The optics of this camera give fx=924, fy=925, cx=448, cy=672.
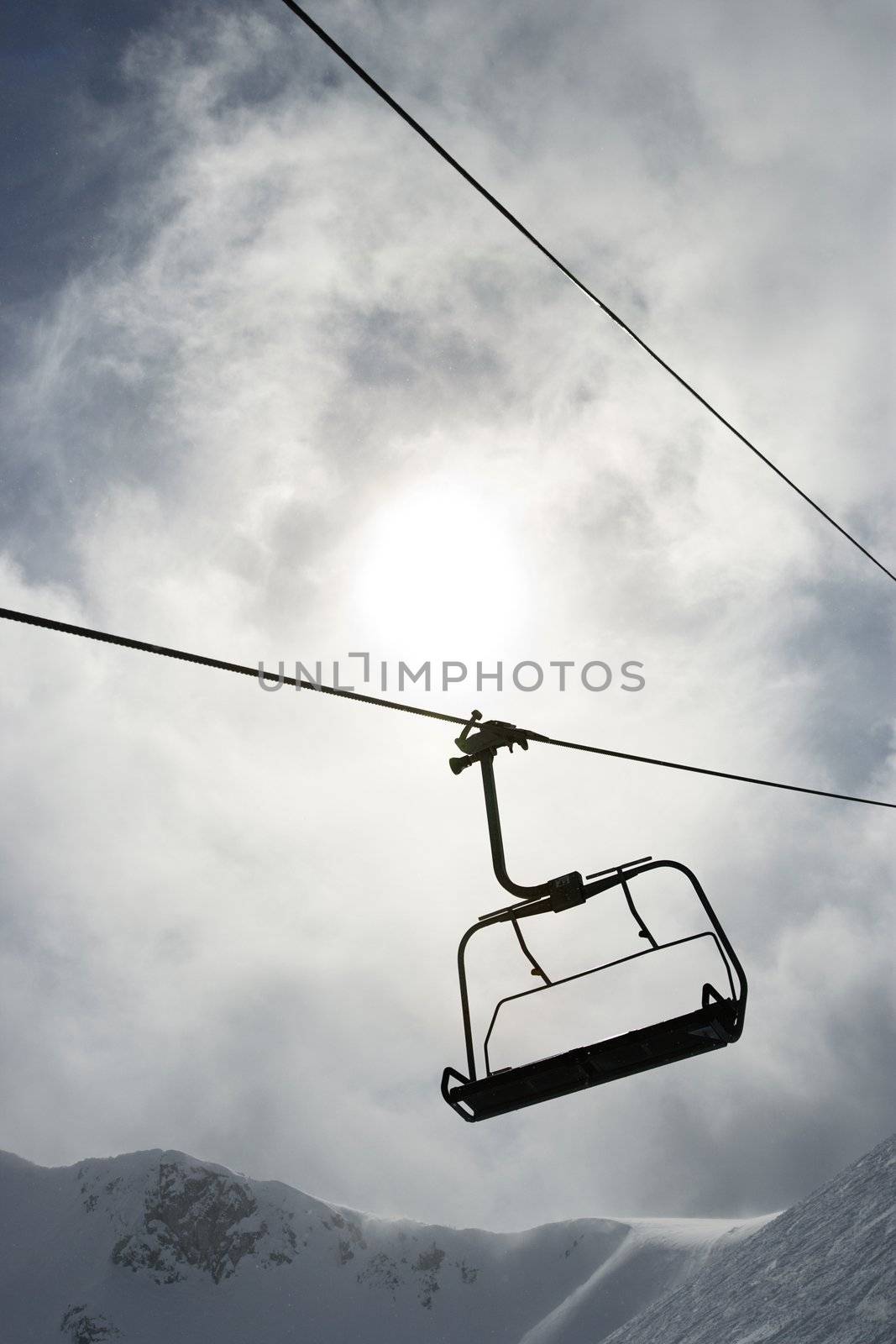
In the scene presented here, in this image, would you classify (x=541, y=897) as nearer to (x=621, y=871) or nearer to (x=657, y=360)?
(x=621, y=871)

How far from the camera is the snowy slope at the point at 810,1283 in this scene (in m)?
23.7

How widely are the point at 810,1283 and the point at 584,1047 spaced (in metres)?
30.0

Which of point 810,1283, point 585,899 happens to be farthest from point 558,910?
point 810,1283

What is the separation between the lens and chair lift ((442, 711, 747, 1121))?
511 cm

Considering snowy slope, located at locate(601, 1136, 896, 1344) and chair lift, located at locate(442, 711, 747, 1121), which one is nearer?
chair lift, located at locate(442, 711, 747, 1121)

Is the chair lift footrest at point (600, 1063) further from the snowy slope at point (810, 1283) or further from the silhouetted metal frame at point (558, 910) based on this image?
the snowy slope at point (810, 1283)

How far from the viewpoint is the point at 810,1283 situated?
2812cm

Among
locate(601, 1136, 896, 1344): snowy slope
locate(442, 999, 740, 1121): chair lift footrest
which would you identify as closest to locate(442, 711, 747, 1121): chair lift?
locate(442, 999, 740, 1121): chair lift footrest

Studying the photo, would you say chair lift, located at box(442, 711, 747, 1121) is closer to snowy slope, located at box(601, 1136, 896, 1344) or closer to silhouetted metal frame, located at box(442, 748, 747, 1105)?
silhouetted metal frame, located at box(442, 748, 747, 1105)

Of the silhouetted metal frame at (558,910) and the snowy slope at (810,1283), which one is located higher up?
the silhouetted metal frame at (558,910)

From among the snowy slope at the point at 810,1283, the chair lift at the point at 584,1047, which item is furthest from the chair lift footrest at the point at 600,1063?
the snowy slope at the point at 810,1283

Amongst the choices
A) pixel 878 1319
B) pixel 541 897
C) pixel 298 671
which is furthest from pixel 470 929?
pixel 878 1319

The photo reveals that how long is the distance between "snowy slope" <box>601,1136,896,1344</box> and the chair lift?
21.7 meters

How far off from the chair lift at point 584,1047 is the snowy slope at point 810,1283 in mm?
21661
